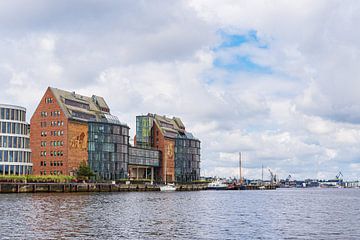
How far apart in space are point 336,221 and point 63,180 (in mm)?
116777

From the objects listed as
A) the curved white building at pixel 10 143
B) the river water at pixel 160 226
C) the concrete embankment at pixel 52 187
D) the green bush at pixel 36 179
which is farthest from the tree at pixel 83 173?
the river water at pixel 160 226

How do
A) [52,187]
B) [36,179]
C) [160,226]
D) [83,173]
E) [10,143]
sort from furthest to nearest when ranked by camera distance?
[10,143] < [83,173] < [36,179] < [52,187] < [160,226]

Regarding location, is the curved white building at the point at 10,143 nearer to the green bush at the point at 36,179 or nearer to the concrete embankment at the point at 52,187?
the green bush at the point at 36,179

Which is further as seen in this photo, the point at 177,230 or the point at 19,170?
the point at 19,170

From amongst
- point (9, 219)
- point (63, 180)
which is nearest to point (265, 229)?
point (9, 219)

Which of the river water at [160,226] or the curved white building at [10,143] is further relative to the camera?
the curved white building at [10,143]

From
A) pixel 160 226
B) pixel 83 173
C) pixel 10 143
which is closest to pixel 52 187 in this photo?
pixel 83 173

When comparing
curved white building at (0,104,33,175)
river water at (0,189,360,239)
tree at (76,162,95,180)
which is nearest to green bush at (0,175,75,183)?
tree at (76,162,95,180)

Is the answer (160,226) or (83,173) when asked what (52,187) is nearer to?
(83,173)

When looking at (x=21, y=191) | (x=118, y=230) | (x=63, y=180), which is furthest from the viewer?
(x=63, y=180)

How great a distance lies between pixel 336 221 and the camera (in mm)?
82375

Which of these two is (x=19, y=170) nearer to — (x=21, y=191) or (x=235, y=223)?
(x=21, y=191)

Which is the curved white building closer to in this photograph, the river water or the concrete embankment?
the concrete embankment

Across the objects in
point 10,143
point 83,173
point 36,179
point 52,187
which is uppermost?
point 10,143
